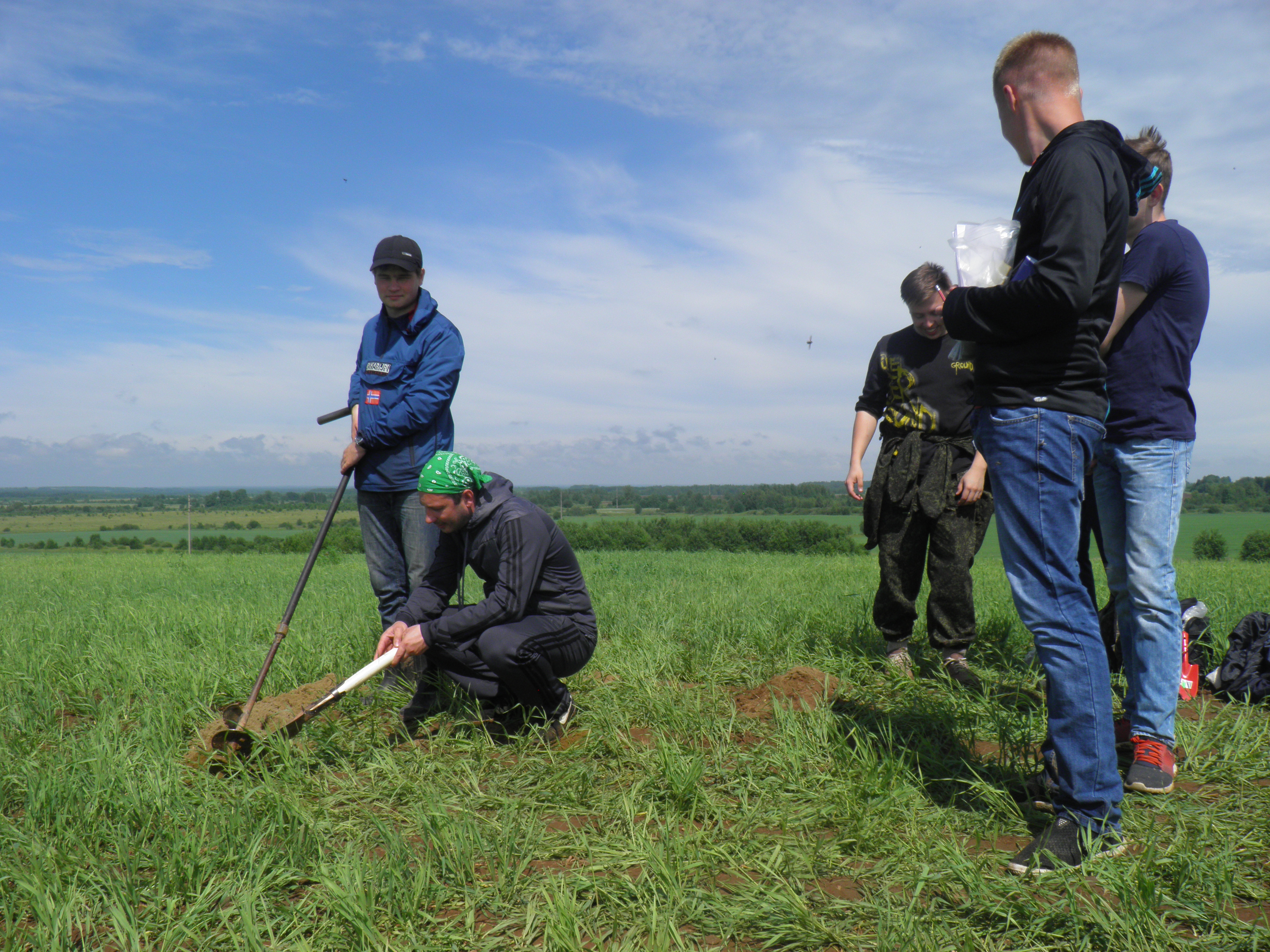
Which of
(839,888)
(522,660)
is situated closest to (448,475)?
(522,660)

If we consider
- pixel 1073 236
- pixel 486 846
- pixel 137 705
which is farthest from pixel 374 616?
pixel 1073 236

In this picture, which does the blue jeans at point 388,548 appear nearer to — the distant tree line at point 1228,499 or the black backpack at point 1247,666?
the black backpack at point 1247,666

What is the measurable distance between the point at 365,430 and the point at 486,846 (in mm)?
2505

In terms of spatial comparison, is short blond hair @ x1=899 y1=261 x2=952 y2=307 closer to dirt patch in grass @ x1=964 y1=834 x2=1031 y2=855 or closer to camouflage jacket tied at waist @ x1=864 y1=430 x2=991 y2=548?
camouflage jacket tied at waist @ x1=864 y1=430 x2=991 y2=548

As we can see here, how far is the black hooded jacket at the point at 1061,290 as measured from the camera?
206 centimetres

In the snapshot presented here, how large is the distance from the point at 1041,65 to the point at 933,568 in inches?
109

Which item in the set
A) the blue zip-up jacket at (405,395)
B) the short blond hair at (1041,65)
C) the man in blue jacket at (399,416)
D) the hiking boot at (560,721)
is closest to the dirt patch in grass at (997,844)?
the hiking boot at (560,721)

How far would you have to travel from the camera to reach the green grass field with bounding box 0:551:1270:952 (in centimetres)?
198

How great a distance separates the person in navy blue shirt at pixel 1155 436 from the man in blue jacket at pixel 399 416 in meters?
3.22

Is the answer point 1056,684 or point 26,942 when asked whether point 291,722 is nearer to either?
point 26,942

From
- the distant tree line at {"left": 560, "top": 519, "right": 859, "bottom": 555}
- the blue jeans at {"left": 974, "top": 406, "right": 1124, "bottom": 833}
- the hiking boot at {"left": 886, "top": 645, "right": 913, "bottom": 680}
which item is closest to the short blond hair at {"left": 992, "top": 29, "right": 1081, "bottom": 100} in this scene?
the blue jeans at {"left": 974, "top": 406, "right": 1124, "bottom": 833}

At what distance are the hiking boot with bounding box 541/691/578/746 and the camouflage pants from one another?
192 cm

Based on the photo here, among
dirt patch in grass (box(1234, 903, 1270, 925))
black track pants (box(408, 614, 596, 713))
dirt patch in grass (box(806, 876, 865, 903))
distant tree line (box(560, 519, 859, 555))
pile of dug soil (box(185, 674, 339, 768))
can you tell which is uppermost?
black track pants (box(408, 614, 596, 713))

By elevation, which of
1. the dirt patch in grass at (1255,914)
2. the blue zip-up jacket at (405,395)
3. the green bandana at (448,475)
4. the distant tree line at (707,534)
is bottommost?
the distant tree line at (707,534)
